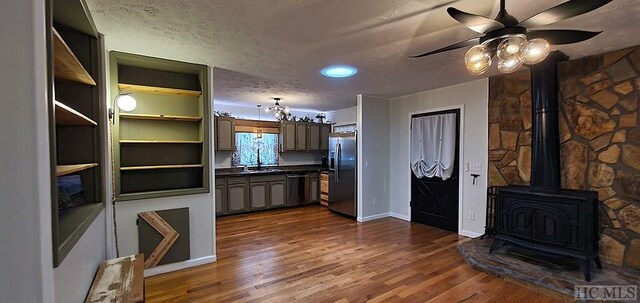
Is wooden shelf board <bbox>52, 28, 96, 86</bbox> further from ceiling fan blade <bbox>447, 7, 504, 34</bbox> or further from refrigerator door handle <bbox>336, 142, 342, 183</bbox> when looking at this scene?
refrigerator door handle <bbox>336, 142, 342, 183</bbox>

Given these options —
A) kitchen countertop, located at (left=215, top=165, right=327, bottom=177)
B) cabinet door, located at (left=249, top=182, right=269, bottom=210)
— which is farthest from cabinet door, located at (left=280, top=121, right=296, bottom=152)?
cabinet door, located at (left=249, top=182, right=269, bottom=210)

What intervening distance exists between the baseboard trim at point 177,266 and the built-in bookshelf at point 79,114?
998 millimetres

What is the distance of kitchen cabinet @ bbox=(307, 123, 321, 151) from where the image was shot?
6.85m

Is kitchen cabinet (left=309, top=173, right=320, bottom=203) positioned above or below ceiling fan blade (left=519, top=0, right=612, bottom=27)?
below

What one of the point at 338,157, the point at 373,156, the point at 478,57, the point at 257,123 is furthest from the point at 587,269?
the point at 257,123

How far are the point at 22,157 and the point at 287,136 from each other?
5635 millimetres

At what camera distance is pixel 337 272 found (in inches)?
118

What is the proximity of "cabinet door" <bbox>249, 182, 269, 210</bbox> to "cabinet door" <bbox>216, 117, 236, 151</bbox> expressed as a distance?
970 mm

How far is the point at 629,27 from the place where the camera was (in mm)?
2279

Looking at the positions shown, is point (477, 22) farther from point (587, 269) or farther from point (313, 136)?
point (313, 136)

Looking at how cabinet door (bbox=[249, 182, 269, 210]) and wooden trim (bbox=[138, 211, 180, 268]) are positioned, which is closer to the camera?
wooden trim (bbox=[138, 211, 180, 268])

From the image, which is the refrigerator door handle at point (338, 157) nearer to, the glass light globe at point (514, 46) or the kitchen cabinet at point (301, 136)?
the kitchen cabinet at point (301, 136)

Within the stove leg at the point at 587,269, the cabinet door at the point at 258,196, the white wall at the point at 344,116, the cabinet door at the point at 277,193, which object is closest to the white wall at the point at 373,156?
the white wall at the point at 344,116

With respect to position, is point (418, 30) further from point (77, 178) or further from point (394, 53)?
point (77, 178)
